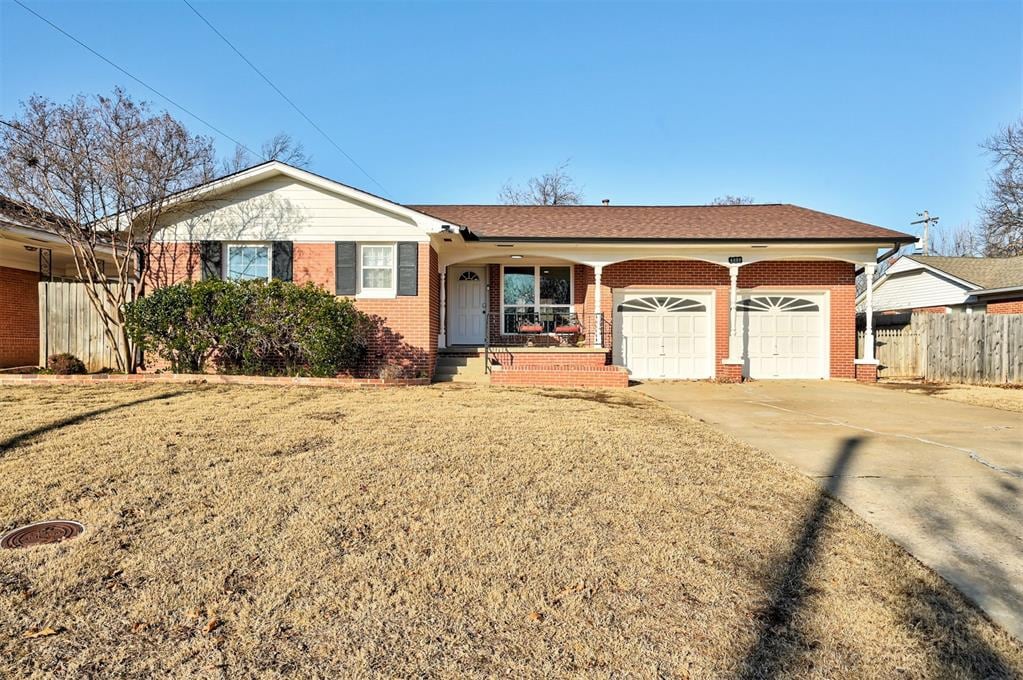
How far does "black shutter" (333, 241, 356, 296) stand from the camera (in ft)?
37.7

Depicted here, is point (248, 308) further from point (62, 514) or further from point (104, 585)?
point (104, 585)

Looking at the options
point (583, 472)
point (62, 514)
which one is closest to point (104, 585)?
point (62, 514)

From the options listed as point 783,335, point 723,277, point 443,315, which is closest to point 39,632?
point 443,315

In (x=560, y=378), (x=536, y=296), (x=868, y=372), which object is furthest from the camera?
(x=536, y=296)

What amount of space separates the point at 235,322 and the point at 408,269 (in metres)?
3.40

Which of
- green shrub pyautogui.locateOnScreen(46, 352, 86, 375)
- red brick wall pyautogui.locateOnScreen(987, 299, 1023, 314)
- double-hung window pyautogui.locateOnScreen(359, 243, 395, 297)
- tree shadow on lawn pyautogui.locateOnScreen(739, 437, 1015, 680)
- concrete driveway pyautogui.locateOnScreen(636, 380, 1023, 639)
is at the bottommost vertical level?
tree shadow on lawn pyautogui.locateOnScreen(739, 437, 1015, 680)

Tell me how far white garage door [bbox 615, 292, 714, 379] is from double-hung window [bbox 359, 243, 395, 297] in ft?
18.3

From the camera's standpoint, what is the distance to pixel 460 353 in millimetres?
12695

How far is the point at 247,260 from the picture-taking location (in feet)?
38.3

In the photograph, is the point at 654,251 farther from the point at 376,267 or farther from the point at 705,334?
the point at 376,267

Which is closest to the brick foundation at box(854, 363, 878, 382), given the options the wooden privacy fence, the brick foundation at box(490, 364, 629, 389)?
the brick foundation at box(490, 364, 629, 389)

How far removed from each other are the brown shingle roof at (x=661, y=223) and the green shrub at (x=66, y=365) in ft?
24.4

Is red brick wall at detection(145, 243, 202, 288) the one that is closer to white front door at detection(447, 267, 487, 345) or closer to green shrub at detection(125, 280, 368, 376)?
green shrub at detection(125, 280, 368, 376)

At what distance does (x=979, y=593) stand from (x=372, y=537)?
314cm
